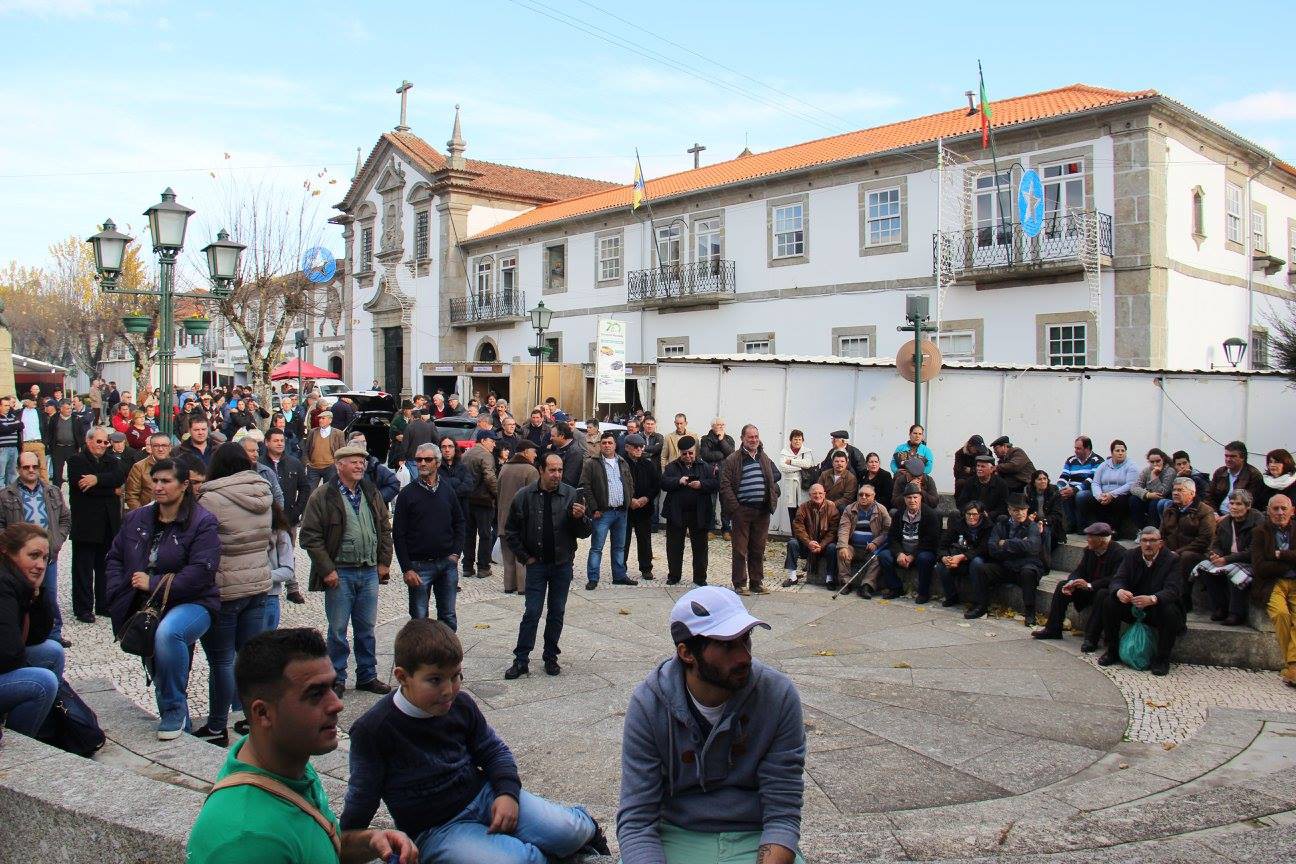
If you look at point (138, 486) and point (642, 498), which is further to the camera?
point (642, 498)

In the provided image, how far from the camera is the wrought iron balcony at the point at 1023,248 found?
68.8 ft

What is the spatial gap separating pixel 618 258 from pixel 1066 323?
608 inches

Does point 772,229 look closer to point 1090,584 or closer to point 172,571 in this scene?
point 1090,584

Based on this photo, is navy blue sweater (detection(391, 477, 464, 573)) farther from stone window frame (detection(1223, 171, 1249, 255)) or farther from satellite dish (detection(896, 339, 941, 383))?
stone window frame (detection(1223, 171, 1249, 255))

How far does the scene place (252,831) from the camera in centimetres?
228

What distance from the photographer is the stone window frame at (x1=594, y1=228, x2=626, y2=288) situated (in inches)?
1283

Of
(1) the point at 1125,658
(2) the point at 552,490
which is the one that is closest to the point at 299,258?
(2) the point at 552,490

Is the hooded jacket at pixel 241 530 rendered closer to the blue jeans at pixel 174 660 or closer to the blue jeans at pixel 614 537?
the blue jeans at pixel 174 660

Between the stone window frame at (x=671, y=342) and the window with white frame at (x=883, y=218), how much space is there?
7000mm

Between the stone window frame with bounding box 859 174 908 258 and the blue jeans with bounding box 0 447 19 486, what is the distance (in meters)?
18.9

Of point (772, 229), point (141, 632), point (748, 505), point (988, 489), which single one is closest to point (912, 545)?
point (988, 489)

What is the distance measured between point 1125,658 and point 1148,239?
49.1 ft

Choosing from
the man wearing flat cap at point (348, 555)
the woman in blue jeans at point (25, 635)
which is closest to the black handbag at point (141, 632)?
the woman in blue jeans at point (25, 635)

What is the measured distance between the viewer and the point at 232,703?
240 inches
